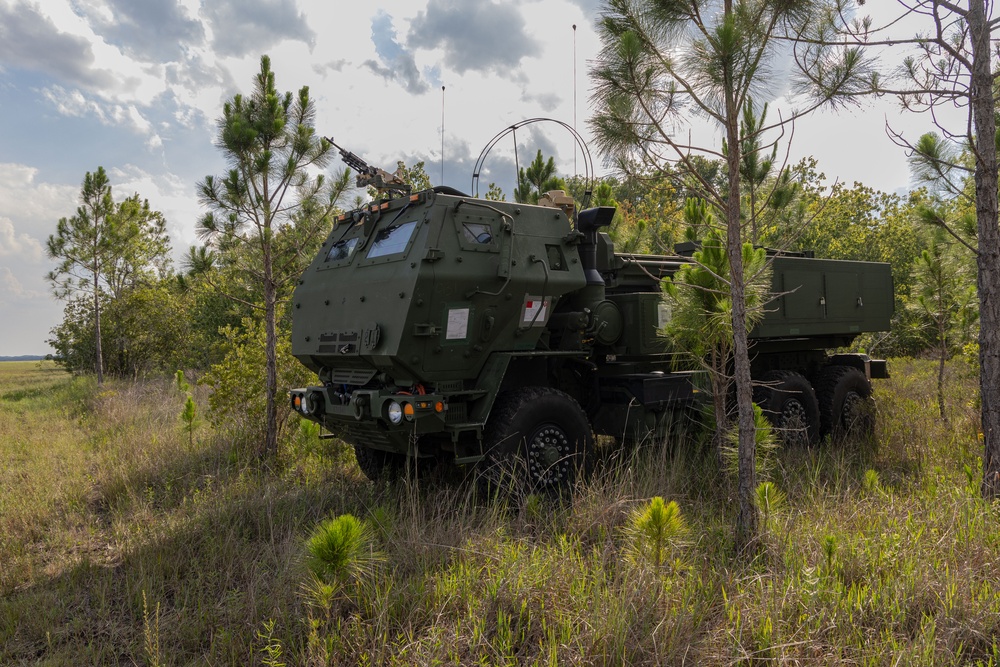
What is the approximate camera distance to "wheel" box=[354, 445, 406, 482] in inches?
259

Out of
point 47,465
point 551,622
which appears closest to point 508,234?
point 551,622

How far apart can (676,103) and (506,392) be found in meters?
2.54

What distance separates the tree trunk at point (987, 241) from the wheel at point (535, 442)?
289 cm

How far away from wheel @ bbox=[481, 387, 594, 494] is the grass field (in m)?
0.29

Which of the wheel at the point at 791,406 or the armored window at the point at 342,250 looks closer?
the armored window at the point at 342,250

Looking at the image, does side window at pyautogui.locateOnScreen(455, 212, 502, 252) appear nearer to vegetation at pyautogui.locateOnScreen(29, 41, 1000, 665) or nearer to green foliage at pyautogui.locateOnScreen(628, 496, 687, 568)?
vegetation at pyautogui.locateOnScreen(29, 41, 1000, 665)

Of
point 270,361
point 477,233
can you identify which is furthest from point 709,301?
point 270,361

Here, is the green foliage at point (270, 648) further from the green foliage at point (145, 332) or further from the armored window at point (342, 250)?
the green foliage at point (145, 332)

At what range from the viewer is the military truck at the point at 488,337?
5320mm

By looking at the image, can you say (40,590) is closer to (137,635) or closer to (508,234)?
(137,635)

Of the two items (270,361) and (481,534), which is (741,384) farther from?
(270,361)

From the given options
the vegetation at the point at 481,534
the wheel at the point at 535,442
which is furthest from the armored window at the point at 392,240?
the vegetation at the point at 481,534

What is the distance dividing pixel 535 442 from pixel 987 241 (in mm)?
3576

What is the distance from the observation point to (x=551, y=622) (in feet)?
11.1
